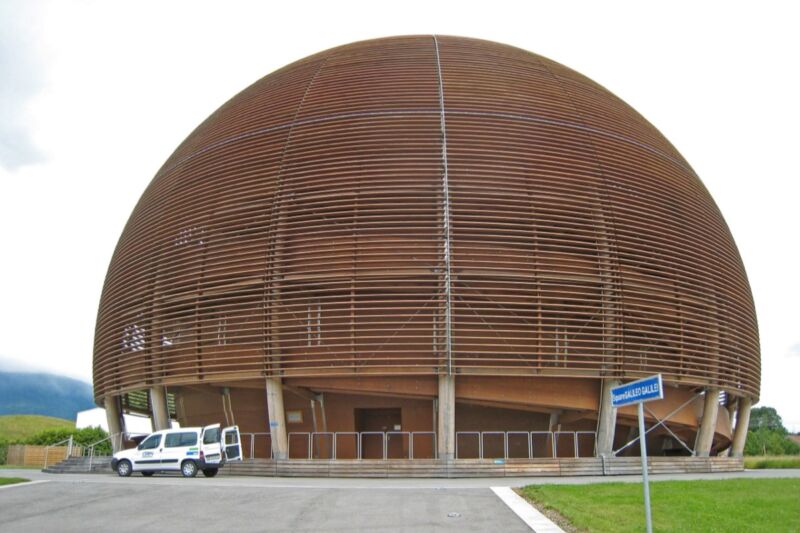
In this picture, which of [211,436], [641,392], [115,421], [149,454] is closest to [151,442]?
[149,454]

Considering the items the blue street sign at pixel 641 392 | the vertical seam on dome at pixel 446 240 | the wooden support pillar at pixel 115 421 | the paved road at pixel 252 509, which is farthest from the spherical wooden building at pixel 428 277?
the blue street sign at pixel 641 392

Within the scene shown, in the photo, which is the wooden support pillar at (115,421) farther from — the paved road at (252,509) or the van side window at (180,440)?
the paved road at (252,509)

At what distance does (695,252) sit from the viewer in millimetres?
24375

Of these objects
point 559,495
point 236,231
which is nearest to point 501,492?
point 559,495

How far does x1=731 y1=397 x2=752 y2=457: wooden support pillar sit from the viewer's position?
27.7 metres

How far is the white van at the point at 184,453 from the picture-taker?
20656mm

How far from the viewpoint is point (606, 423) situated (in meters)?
21.5

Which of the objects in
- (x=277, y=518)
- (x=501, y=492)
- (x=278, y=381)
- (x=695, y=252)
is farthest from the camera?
(x=695, y=252)

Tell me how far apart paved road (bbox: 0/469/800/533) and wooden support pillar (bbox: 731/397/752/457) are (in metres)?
16.0

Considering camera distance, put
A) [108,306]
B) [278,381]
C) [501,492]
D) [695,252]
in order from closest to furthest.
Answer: [501,492]
[278,381]
[695,252]
[108,306]

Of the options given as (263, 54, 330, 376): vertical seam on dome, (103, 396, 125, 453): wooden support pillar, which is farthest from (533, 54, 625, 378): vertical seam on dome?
(103, 396, 125, 453): wooden support pillar

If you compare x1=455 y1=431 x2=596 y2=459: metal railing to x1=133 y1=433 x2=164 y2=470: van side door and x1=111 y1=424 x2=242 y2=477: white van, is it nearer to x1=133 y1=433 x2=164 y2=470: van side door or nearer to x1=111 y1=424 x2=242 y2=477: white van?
x1=111 y1=424 x2=242 y2=477: white van

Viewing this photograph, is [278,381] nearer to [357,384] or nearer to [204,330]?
[357,384]

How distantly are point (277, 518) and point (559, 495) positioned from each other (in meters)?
4.90
